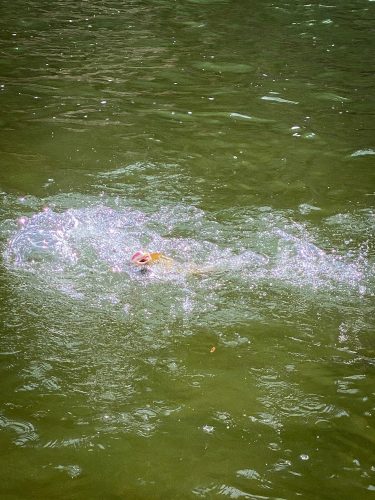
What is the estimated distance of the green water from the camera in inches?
139

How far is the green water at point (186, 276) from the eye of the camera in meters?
3.54

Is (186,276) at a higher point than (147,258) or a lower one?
lower

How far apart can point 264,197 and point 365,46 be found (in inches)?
227

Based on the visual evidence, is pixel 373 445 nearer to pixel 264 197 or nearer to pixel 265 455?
pixel 265 455

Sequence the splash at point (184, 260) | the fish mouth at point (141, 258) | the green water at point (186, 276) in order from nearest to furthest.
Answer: the green water at point (186, 276)
the splash at point (184, 260)
the fish mouth at point (141, 258)

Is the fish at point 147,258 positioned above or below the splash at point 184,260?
above

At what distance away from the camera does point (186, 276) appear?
515cm

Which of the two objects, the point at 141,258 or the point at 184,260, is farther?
the point at 184,260

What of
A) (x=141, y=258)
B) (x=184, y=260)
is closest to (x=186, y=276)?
(x=184, y=260)

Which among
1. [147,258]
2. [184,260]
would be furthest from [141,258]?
[184,260]

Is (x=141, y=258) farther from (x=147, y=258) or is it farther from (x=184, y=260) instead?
(x=184, y=260)

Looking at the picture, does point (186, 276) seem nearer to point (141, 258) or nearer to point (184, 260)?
point (184, 260)

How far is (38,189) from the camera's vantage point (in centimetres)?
652

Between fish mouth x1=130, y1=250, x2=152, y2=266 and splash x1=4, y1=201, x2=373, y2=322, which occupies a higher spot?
fish mouth x1=130, y1=250, x2=152, y2=266
